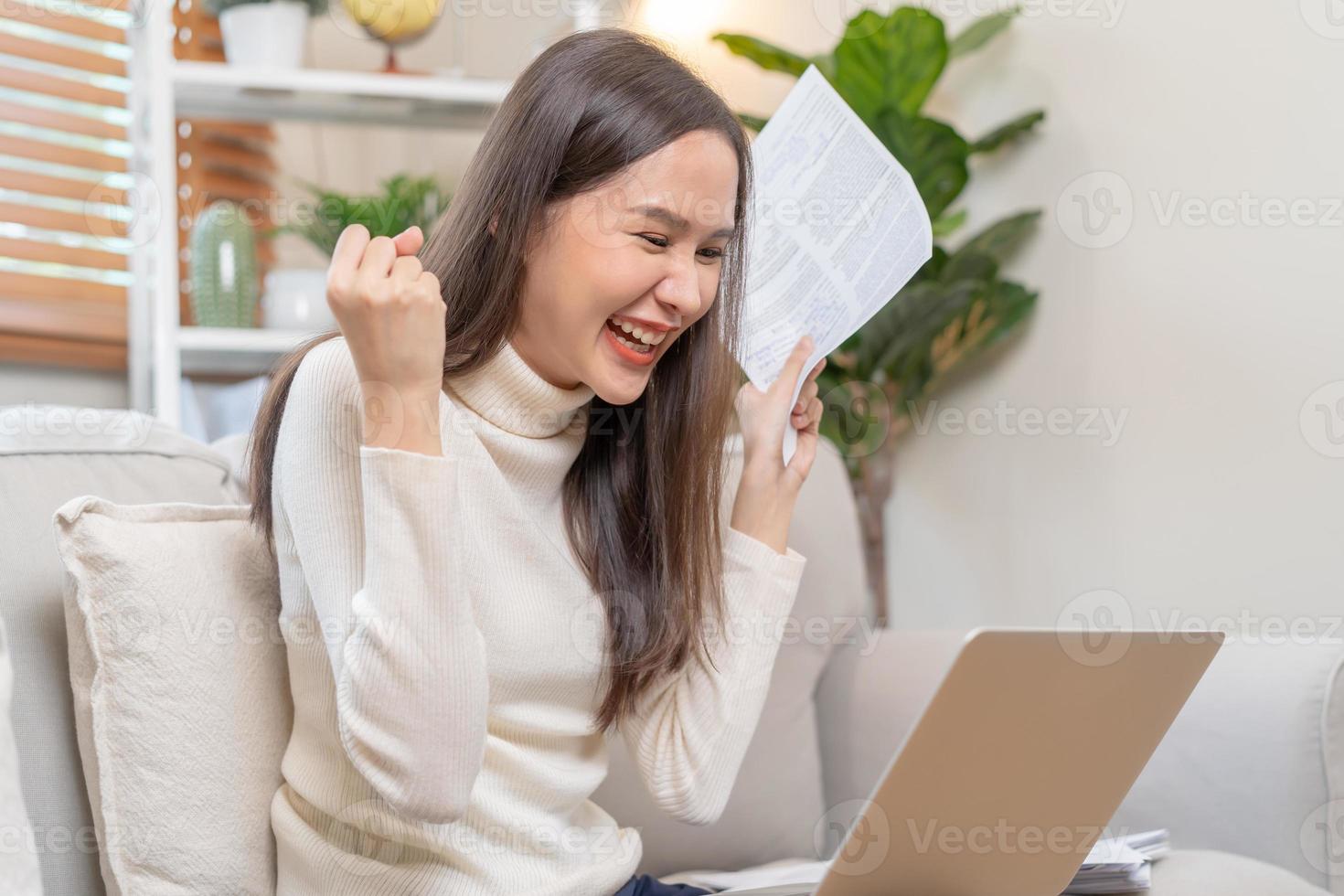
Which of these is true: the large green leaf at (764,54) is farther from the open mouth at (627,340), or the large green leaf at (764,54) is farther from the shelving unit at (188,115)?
the open mouth at (627,340)

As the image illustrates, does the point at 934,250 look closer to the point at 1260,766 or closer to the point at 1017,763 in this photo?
the point at 1260,766

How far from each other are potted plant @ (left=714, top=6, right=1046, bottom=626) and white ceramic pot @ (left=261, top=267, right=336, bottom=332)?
0.76m

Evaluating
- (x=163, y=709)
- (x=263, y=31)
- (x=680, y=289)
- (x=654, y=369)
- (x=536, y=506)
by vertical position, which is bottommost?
(x=163, y=709)

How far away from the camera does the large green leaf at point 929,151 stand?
6.83 ft

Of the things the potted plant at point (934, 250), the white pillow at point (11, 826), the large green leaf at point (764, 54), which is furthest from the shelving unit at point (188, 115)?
the white pillow at point (11, 826)

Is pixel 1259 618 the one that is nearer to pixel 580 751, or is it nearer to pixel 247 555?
pixel 580 751

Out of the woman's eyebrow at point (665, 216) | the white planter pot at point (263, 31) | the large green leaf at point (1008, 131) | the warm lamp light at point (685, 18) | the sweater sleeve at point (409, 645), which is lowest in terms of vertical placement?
the sweater sleeve at point (409, 645)

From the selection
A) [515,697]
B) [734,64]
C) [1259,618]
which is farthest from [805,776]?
[734,64]

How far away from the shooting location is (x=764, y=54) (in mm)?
2215

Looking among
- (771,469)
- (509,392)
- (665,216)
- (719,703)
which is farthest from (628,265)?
(719,703)

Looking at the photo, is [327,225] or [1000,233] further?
[1000,233]

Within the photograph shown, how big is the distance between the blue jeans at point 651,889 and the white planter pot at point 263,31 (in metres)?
1.55

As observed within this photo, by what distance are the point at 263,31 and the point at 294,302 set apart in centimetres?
45

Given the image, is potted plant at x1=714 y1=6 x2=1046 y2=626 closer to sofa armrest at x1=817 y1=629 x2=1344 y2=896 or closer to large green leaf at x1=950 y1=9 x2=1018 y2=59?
large green leaf at x1=950 y1=9 x2=1018 y2=59
